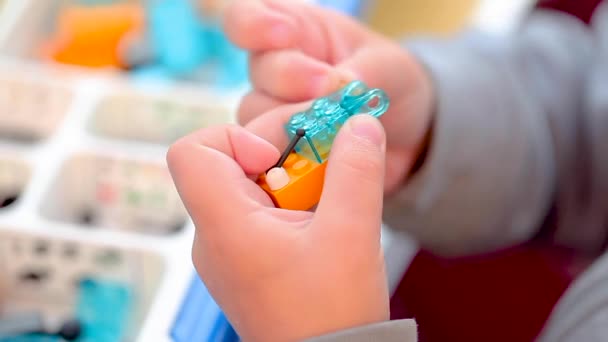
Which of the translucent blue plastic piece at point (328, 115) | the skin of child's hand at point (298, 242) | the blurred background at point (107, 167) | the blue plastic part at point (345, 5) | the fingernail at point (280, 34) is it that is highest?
the translucent blue plastic piece at point (328, 115)

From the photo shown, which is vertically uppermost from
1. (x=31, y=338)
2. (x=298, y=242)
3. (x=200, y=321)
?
(x=298, y=242)

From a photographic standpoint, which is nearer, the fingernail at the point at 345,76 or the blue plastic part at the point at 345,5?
the fingernail at the point at 345,76

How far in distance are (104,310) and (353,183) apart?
1.08 feet

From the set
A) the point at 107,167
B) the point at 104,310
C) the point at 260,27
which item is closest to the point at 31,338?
the point at 104,310

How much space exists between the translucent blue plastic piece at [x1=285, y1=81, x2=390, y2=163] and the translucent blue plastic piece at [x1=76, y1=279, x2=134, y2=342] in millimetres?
279

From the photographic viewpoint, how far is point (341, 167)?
0.95 ft

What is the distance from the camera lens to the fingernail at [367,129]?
30 centimetres

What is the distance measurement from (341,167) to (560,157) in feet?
1.17

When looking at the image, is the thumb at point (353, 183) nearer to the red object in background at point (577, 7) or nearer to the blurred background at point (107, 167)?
the blurred background at point (107, 167)

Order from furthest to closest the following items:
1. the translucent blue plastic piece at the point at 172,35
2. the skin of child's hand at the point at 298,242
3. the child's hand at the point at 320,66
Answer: the translucent blue plastic piece at the point at 172,35 < the child's hand at the point at 320,66 < the skin of child's hand at the point at 298,242

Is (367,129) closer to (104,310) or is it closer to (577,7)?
(104,310)

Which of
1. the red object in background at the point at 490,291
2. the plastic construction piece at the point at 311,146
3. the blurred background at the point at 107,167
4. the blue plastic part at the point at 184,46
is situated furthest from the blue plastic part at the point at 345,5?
the plastic construction piece at the point at 311,146

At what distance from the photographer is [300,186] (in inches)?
12.1

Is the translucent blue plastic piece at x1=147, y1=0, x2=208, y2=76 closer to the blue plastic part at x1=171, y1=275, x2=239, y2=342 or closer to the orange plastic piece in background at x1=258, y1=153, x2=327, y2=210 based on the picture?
the blue plastic part at x1=171, y1=275, x2=239, y2=342
